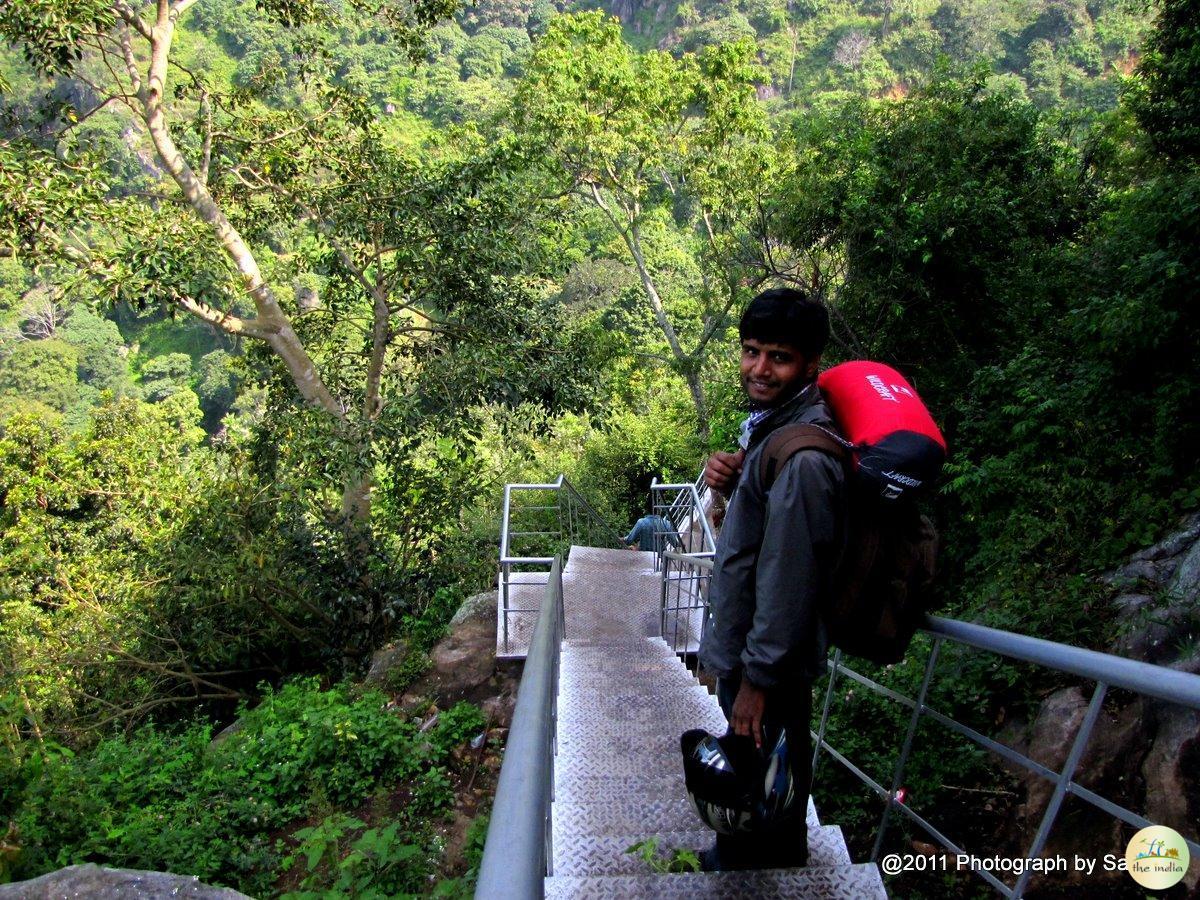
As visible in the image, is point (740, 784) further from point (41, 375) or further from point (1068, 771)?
point (41, 375)

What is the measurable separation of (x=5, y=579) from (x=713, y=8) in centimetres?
6808

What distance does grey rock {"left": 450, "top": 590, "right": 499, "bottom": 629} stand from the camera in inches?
281

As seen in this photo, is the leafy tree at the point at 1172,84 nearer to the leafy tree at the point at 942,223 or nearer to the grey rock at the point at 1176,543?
the leafy tree at the point at 942,223

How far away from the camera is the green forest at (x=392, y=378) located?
450cm

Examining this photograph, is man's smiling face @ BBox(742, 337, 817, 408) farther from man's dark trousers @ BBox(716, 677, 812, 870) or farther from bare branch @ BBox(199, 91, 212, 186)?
bare branch @ BBox(199, 91, 212, 186)

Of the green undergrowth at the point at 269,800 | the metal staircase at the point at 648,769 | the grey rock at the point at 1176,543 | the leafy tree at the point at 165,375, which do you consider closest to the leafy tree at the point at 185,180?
the green undergrowth at the point at 269,800

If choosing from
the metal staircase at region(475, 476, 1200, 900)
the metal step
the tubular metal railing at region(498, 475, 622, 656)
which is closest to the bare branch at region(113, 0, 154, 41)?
the tubular metal railing at region(498, 475, 622, 656)

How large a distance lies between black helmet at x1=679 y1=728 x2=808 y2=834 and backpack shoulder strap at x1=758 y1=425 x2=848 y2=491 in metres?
0.69

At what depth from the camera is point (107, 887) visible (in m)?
2.91

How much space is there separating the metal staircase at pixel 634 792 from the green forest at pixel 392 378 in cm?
88

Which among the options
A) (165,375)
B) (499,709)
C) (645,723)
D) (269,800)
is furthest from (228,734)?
(165,375)

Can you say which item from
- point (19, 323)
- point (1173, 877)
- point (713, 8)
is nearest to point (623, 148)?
point (1173, 877)

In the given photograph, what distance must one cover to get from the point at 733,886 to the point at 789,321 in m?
1.42

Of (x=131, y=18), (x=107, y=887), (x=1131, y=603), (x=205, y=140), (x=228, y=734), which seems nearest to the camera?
(x=107, y=887)
